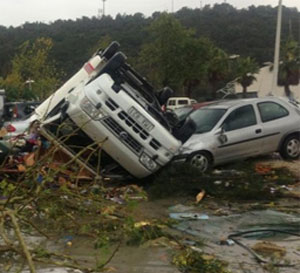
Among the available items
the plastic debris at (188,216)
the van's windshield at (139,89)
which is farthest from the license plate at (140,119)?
the plastic debris at (188,216)

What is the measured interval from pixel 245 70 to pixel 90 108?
2085 inches

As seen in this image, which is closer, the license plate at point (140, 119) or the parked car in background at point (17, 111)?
the license plate at point (140, 119)

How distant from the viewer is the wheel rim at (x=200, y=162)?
1043cm

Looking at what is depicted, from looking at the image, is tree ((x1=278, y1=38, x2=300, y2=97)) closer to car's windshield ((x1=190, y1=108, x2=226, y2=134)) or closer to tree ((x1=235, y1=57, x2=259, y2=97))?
tree ((x1=235, y1=57, x2=259, y2=97))

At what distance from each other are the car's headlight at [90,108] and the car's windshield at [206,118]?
102 inches

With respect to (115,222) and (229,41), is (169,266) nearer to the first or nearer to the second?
(115,222)

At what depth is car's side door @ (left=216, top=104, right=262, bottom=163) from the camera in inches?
430

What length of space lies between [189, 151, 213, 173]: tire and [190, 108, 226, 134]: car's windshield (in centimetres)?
60

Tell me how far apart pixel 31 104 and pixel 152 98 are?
9.83 meters

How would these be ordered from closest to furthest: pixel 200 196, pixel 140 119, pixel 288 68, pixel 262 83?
pixel 200 196 → pixel 140 119 → pixel 288 68 → pixel 262 83

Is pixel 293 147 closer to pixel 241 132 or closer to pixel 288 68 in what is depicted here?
pixel 241 132

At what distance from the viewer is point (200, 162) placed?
1052cm

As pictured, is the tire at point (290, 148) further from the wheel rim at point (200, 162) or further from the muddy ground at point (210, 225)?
the wheel rim at point (200, 162)

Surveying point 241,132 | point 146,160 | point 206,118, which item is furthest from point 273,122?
point 146,160
